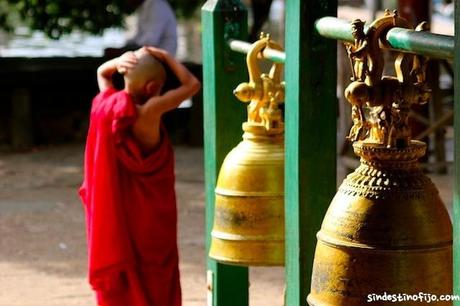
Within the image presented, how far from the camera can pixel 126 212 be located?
200 inches

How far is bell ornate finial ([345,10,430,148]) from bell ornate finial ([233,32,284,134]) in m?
1.23

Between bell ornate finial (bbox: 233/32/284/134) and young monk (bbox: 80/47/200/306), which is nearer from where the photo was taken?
bell ornate finial (bbox: 233/32/284/134)

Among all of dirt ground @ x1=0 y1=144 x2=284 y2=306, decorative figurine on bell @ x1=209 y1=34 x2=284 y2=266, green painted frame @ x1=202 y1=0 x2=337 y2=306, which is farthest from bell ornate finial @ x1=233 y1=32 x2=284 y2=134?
dirt ground @ x1=0 y1=144 x2=284 y2=306

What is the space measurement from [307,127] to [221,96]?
119 cm

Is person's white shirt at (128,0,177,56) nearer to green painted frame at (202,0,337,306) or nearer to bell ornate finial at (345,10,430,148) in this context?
green painted frame at (202,0,337,306)

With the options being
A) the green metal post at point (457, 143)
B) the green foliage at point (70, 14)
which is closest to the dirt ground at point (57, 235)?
the green foliage at point (70, 14)

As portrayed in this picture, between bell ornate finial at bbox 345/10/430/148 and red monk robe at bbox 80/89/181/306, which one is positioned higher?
bell ornate finial at bbox 345/10/430/148

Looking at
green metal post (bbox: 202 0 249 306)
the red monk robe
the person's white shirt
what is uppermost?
the person's white shirt

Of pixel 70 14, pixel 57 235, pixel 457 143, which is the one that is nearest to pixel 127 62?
pixel 457 143

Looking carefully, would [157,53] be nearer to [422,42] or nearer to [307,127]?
[307,127]

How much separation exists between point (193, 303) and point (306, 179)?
10.7ft

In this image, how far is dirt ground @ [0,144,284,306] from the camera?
6734 mm

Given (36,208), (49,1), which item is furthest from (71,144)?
(36,208)

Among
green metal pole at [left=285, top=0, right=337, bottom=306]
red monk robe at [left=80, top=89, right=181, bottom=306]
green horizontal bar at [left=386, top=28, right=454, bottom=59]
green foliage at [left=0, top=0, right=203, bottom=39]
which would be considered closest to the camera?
green horizontal bar at [left=386, top=28, right=454, bottom=59]
